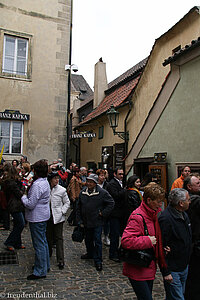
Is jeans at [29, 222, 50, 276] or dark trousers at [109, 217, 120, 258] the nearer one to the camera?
jeans at [29, 222, 50, 276]

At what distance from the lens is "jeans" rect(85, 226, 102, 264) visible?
16.7 ft

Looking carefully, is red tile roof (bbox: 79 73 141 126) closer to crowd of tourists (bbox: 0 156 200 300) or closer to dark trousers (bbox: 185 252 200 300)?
crowd of tourists (bbox: 0 156 200 300)

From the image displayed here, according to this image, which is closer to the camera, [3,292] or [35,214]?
[3,292]

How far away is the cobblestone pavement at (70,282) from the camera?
396 centimetres

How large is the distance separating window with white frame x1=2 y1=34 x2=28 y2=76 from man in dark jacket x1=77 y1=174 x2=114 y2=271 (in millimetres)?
8422

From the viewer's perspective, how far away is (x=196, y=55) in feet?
23.0

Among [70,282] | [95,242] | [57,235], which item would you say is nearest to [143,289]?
[70,282]

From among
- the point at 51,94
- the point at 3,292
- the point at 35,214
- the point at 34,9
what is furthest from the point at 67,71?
the point at 3,292

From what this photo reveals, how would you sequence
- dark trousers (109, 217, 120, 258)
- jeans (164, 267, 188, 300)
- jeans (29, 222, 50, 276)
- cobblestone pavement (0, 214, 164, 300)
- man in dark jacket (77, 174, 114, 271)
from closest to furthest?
1. jeans (164, 267, 188, 300)
2. cobblestone pavement (0, 214, 164, 300)
3. jeans (29, 222, 50, 276)
4. man in dark jacket (77, 174, 114, 271)
5. dark trousers (109, 217, 120, 258)

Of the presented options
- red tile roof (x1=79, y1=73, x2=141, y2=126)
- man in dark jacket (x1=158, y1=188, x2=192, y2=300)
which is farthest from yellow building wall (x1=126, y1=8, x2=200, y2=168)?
man in dark jacket (x1=158, y1=188, x2=192, y2=300)

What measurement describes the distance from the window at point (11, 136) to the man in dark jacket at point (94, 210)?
711 centimetres

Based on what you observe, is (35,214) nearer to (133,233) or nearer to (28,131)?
(133,233)

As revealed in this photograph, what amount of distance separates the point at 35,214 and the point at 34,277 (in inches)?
40.4

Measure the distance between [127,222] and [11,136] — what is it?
9514 mm
